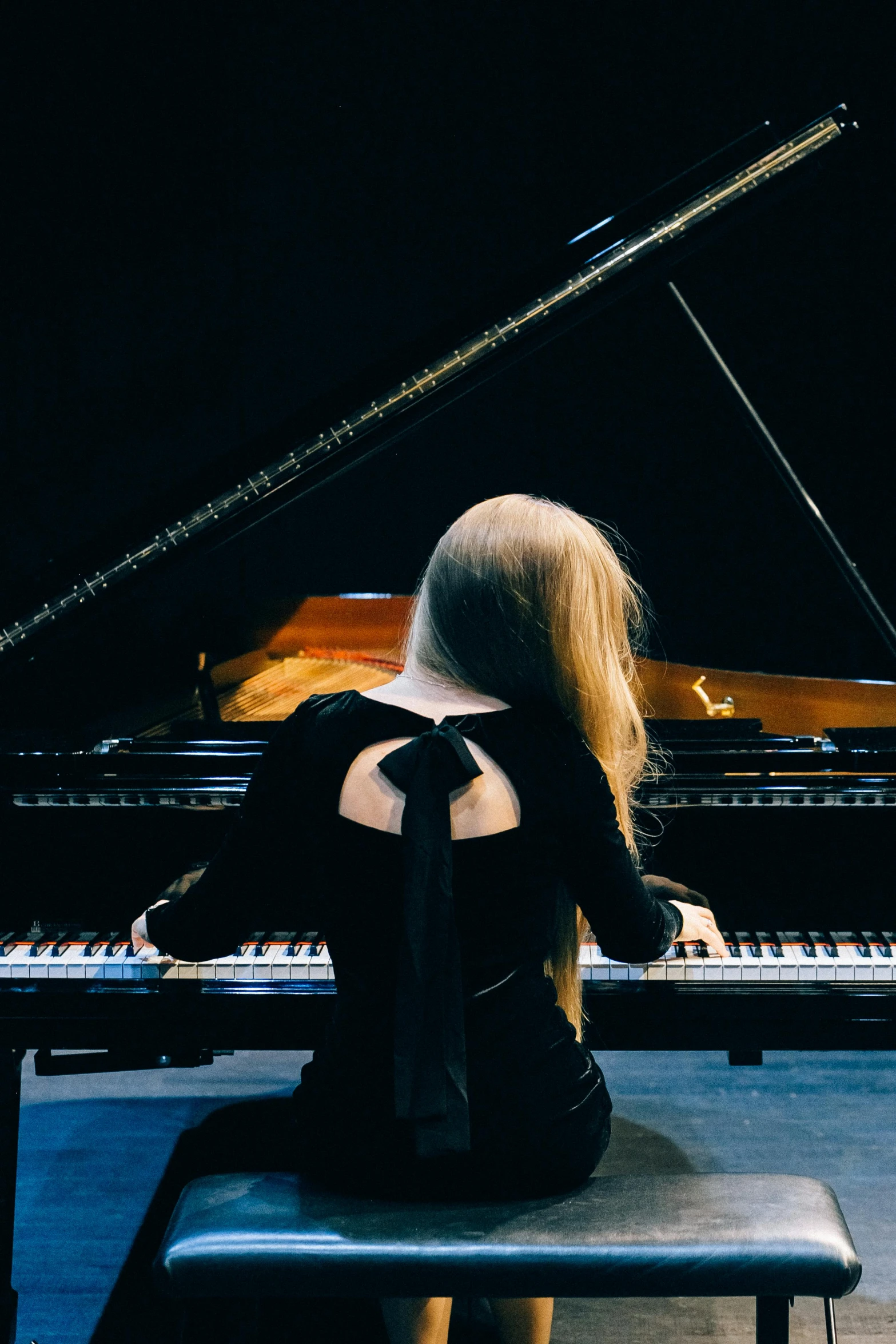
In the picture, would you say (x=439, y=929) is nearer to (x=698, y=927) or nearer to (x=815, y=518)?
(x=698, y=927)

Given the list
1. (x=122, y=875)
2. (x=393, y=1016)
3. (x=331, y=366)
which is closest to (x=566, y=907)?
(x=393, y=1016)

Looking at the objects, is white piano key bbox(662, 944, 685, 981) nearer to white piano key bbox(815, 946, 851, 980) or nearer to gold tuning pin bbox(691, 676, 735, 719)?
white piano key bbox(815, 946, 851, 980)

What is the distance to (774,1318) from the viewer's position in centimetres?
179

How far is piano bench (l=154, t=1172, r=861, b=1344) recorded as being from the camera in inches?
61.5

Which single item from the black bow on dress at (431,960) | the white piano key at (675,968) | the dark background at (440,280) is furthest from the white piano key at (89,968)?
the dark background at (440,280)

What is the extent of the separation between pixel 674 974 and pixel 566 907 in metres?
0.54

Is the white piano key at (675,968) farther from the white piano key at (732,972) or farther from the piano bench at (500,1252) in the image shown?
the piano bench at (500,1252)

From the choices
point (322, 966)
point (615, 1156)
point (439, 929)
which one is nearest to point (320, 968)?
point (322, 966)

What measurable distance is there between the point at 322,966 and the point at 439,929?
741 millimetres

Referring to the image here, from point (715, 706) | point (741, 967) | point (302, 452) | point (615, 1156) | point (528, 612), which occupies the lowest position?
point (615, 1156)

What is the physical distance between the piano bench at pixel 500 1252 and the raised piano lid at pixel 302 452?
129cm

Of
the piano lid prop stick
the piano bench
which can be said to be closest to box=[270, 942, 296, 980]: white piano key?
the piano bench

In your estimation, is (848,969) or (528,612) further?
(848,969)

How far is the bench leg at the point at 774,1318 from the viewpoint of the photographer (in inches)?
70.2
